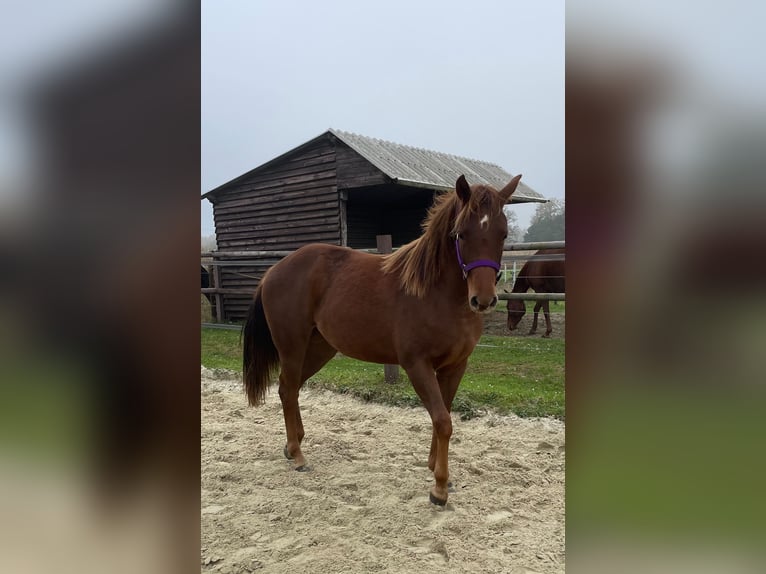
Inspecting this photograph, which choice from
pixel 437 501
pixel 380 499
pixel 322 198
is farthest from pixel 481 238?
pixel 322 198

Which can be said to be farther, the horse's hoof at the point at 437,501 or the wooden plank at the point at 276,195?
the wooden plank at the point at 276,195

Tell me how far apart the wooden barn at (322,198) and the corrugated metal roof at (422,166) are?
0.03m

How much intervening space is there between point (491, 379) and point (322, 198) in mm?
6146

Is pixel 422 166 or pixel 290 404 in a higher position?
pixel 422 166

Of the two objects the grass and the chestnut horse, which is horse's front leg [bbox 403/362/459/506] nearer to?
the chestnut horse

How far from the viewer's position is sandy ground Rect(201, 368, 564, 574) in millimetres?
2160

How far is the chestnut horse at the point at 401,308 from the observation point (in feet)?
8.00

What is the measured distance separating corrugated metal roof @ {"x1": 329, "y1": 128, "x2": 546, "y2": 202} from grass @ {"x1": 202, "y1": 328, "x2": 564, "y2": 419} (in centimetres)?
331

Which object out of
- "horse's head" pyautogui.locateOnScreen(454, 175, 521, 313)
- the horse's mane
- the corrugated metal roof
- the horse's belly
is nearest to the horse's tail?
the horse's belly

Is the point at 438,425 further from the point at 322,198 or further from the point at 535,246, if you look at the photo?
the point at 322,198

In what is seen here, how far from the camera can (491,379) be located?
17.4ft
